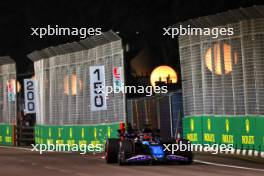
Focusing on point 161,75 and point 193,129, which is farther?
point 161,75

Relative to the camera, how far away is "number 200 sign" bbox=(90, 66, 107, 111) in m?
34.7

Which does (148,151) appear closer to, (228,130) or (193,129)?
(228,130)

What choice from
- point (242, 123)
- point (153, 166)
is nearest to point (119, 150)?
point (153, 166)

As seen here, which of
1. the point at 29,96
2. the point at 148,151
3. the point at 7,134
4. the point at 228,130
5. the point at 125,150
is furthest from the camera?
the point at 7,134

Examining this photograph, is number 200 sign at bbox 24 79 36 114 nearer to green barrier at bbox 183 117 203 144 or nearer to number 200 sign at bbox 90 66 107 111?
number 200 sign at bbox 90 66 107 111

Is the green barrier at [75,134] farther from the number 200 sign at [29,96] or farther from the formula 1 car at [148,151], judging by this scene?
the formula 1 car at [148,151]

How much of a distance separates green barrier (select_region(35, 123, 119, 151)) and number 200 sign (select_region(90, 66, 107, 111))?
115 centimetres

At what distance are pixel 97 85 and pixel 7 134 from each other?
12.8 metres

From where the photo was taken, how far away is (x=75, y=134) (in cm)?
3869

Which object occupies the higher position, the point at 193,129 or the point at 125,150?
the point at 193,129

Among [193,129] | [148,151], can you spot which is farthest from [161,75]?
[148,151]

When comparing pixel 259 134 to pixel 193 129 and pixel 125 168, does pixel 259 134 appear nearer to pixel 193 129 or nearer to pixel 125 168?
pixel 193 129

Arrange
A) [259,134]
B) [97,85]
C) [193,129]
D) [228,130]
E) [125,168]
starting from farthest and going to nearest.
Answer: [97,85] → [193,129] → [228,130] → [259,134] → [125,168]

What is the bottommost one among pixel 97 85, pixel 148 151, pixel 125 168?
pixel 125 168
